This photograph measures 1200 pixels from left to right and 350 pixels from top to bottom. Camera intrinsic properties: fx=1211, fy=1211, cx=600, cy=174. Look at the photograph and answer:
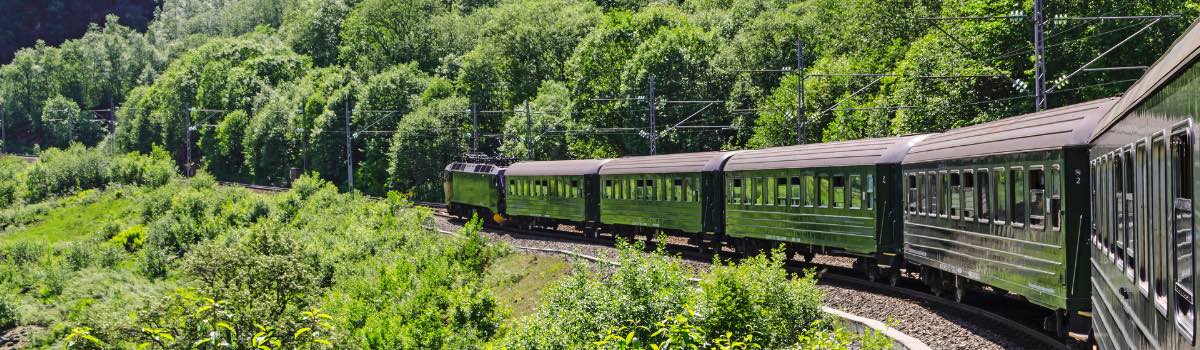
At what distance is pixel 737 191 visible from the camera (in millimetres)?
26281

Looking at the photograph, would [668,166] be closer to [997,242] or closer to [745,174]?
[745,174]

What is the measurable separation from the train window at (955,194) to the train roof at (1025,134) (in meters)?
0.29

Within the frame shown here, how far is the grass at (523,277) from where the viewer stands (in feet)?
101

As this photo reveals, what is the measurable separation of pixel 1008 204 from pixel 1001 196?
258 mm

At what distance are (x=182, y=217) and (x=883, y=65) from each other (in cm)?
3718

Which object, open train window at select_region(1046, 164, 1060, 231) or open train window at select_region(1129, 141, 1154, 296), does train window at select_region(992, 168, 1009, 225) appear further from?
open train window at select_region(1129, 141, 1154, 296)

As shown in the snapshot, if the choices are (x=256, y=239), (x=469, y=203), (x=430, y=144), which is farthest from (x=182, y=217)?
(x=256, y=239)

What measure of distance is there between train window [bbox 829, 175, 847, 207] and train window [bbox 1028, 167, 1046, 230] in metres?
7.80

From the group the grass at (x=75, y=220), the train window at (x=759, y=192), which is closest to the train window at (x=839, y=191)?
the train window at (x=759, y=192)

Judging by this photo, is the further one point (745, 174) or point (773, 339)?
point (745, 174)

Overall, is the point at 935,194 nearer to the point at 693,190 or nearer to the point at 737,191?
the point at 737,191

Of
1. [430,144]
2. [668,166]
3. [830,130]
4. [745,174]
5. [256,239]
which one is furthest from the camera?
[430,144]

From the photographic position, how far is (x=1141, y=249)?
24.2ft

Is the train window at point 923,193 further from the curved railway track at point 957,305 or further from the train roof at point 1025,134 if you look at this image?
the curved railway track at point 957,305
